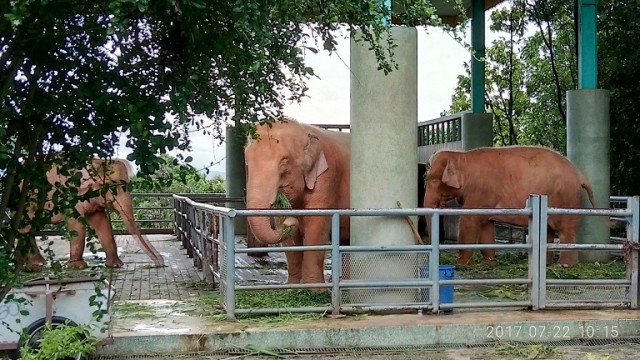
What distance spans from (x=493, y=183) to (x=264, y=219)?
5403mm

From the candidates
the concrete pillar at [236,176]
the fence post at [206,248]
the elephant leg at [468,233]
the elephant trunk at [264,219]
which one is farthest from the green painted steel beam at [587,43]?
the concrete pillar at [236,176]

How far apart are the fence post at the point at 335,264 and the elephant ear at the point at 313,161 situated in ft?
5.22

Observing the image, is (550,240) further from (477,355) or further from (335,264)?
(335,264)

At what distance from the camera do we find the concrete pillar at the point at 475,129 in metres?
15.8

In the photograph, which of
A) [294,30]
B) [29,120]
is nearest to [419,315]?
[294,30]

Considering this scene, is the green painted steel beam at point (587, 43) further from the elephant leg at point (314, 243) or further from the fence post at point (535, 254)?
the elephant leg at point (314, 243)

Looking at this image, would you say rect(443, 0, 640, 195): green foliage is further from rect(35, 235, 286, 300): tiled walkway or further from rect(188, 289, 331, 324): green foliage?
rect(188, 289, 331, 324): green foliage

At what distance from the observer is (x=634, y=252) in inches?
319

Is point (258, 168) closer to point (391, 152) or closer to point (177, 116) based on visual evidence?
point (391, 152)

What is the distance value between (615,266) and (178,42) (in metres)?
9.24

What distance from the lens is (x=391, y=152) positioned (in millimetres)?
7887

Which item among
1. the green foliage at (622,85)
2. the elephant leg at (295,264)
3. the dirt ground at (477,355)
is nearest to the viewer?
the dirt ground at (477,355)

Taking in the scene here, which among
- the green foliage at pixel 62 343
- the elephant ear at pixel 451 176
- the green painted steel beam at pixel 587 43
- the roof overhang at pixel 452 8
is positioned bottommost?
the green foliage at pixel 62 343

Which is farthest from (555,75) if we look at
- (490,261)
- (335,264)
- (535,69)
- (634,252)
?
(335,264)
